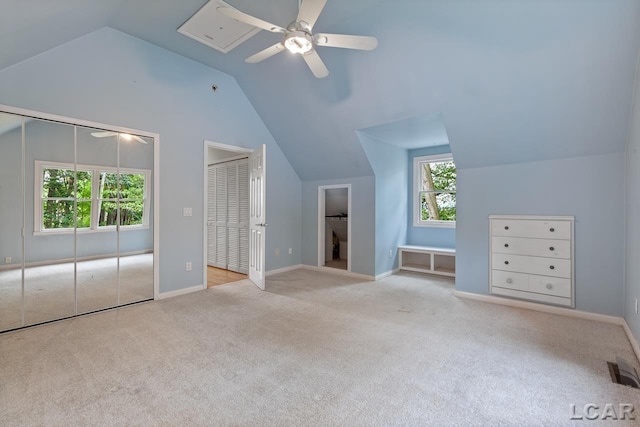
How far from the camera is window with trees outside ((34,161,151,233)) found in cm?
284

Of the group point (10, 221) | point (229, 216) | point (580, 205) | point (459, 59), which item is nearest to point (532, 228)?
point (580, 205)

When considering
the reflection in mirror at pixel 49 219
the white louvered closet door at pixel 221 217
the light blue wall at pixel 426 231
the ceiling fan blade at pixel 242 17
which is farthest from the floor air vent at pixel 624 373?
the white louvered closet door at pixel 221 217

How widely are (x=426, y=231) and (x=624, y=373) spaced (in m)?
3.46

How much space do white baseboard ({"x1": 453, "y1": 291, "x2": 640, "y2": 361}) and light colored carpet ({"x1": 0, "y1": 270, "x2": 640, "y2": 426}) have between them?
0.26 feet

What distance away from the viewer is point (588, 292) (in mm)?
3004

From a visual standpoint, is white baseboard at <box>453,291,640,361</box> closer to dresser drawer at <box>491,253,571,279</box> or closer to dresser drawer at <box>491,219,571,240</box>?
dresser drawer at <box>491,253,571,279</box>

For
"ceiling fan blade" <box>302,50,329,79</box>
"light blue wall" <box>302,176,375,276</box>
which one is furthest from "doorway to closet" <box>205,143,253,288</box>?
"ceiling fan blade" <box>302,50,329,79</box>

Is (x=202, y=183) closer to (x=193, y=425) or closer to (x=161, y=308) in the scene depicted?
(x=161, y=308)

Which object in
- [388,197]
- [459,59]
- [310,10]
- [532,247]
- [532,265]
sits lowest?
[532,265]

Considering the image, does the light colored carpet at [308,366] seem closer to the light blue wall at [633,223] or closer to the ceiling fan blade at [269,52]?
the light blue wall at [633,223]

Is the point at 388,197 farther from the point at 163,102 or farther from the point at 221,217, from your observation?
the point at 163,102

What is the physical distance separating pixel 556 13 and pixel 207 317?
4042 mm

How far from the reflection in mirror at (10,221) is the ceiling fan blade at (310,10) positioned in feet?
9.31

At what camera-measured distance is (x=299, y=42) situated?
6.87 ft
